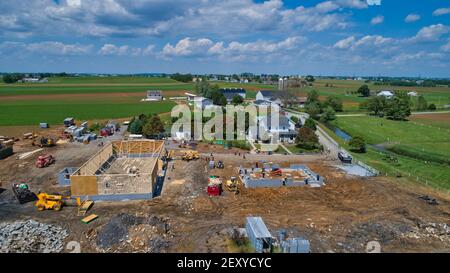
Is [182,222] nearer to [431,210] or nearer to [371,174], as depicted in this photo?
[431,210]

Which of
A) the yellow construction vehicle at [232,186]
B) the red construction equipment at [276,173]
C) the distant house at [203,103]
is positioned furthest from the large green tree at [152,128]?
the distant house at [203,103]

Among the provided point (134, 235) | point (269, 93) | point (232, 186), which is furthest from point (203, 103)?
point (134, 235)

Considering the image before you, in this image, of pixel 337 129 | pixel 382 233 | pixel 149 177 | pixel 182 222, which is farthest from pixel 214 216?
pixel 337 129

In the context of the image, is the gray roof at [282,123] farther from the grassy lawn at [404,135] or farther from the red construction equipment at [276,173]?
the red construction equipment at [276,173]

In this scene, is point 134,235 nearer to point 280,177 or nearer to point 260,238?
point 260,238

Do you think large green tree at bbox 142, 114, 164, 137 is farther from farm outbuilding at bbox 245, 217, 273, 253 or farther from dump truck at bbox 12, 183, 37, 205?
farm outbuilding at bbox 245, 217, 273, 253
